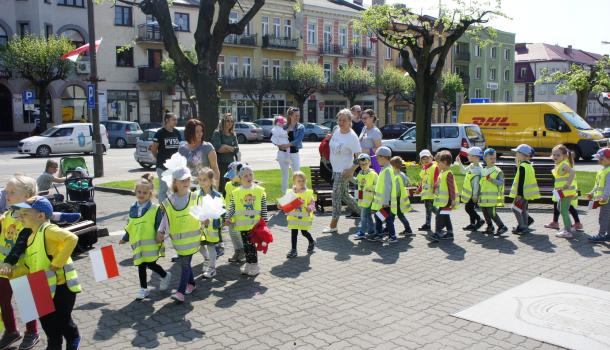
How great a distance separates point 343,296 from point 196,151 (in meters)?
3.16

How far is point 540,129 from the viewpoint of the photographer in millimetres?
23047

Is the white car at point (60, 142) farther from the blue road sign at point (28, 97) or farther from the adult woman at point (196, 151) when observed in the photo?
the adult woman at point (196, 151)

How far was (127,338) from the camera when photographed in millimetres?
4836

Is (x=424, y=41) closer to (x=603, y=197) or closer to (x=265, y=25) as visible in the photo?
(x=603, y=197)

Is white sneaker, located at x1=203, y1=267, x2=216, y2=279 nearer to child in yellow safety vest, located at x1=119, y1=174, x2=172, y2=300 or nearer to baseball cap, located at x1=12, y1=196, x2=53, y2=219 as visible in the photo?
child in yellow safety vest, located at x1=119, y1=174, x2=172, y2=300

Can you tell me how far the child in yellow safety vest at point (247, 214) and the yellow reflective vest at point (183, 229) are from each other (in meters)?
0.88

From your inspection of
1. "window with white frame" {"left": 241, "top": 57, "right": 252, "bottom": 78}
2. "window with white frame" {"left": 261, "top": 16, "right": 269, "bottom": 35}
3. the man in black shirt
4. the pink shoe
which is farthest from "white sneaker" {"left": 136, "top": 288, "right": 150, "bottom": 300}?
"window with white frame" {"left": 261, "top": 16, "right": 269, "bottom": 35}

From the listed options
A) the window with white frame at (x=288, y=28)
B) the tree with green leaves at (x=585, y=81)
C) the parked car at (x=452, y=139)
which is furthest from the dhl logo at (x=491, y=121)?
the window with white frame at (x=288, y=28)

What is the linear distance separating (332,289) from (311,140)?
3554cm

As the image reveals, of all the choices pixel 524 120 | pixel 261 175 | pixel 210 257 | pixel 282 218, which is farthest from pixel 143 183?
pixel 524 120

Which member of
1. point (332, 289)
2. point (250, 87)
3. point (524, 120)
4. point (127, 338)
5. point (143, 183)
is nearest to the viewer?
point (127, 338)

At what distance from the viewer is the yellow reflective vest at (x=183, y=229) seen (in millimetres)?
5703

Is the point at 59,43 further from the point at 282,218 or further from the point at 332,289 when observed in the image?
the point at 332,289

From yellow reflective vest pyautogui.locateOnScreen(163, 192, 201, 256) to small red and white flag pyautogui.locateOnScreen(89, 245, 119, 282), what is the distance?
0.67m
